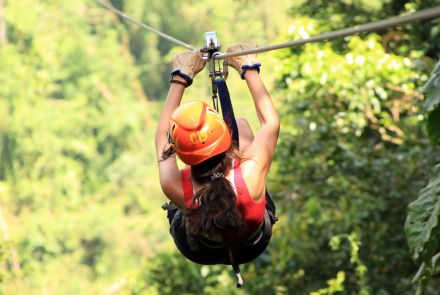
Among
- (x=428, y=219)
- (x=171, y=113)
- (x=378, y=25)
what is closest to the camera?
(x=378, y=25)

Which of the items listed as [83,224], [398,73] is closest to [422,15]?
[398,73]

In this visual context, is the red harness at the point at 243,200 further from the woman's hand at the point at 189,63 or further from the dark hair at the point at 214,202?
the woman's hand at the point at 189,63

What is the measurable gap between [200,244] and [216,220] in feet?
0.70

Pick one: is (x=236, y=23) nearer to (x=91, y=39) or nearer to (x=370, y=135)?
(x=91, y=39)

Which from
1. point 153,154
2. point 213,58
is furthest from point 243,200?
point 153,154

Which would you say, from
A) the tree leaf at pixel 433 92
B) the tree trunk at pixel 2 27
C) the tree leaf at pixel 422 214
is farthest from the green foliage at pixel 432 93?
the tree trunk at pixel 2 27

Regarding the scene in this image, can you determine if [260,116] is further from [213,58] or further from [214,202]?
[214,202]

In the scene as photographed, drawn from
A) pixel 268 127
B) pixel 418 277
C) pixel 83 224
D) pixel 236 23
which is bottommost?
pixel 83 224

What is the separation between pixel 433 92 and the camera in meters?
3.73

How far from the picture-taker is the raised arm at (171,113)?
3666 millimetres

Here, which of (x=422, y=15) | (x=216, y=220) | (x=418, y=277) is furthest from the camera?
(x=418, y=277)

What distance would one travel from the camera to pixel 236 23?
35.6 m

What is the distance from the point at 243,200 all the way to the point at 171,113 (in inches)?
16.5

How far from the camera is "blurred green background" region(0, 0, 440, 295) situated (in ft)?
25.2
